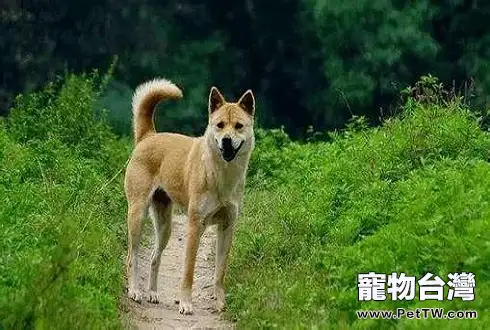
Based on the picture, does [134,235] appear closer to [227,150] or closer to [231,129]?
[227,150]

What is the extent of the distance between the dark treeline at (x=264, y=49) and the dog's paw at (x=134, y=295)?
1410 centimetres

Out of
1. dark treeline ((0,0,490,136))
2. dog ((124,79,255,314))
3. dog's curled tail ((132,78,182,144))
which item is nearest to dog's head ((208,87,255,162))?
dog ((124,79,255,314))

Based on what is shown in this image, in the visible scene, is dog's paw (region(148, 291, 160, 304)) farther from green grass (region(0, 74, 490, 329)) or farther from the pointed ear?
the pointed ear

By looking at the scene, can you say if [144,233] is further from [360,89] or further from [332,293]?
[360,89]

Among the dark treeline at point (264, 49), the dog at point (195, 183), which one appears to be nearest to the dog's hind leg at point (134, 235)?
the dog at point (195, 183)

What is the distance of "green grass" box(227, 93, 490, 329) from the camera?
7.23 meters

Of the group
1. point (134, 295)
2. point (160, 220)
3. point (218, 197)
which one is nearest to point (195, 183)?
point (218, 197)

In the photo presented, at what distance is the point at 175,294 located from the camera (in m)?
9.04

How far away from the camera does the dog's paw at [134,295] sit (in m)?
8.60

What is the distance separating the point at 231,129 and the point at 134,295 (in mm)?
1464

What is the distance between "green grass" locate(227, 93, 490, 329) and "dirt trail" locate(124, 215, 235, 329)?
23 centimetres

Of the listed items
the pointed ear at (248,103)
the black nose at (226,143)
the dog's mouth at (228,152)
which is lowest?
the dog's mouth at (228,152)

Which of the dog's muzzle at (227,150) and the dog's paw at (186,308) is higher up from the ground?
the dog's muzzle at (227,150)

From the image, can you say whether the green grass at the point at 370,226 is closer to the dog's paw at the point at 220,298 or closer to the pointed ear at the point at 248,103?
the dog's paw at the point at 220,298
